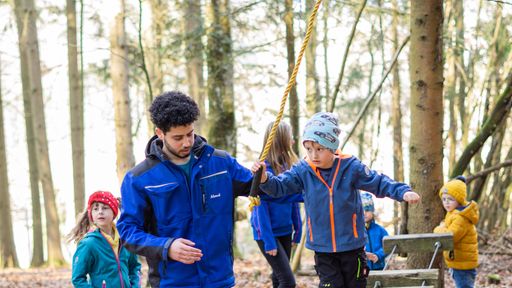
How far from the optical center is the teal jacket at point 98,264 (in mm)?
4883

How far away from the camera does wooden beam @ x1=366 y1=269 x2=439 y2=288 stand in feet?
17.5

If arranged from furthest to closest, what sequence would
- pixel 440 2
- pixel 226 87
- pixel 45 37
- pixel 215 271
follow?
pixel 45 37, pixel 226 87, pixel 440 2, pixel 215 271

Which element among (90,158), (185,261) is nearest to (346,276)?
(185,261)

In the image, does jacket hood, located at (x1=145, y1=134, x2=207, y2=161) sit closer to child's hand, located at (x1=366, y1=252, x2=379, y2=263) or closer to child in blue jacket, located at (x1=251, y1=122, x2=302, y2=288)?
child in blue jacket, located at (x1=251, y1=122, x2=302, y2=288)

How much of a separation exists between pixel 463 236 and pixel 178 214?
381 centimetres

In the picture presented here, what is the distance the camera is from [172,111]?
143 inches

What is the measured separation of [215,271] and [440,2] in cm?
407

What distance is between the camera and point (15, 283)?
1173 cm

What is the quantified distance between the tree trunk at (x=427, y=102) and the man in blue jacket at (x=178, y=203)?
3395 millimetres

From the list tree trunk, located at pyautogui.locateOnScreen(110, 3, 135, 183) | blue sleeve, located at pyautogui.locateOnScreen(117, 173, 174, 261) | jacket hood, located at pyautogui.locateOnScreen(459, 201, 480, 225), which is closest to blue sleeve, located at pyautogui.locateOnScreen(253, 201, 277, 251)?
jacket hood, located at pyautogui.locateOnScreen(459, 201, 480, 225)

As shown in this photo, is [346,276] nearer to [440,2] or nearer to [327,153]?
[327,153]

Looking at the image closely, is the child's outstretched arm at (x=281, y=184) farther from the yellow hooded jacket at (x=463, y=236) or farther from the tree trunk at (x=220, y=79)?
the tree trunk at (x=220, y=79)

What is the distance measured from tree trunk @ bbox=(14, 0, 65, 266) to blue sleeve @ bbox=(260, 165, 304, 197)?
44.0 feet

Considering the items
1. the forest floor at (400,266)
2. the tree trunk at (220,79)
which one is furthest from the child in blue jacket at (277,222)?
the tree trunk at (220,79)
